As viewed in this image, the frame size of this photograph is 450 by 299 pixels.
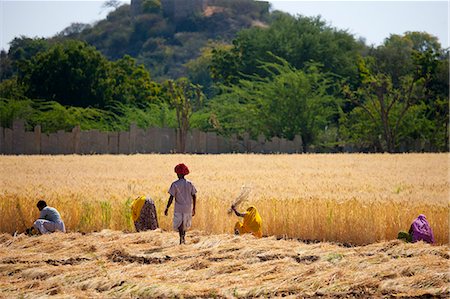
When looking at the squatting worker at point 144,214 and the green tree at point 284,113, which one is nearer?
the squatting worker at point 144,214

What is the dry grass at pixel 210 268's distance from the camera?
1049 centimetres

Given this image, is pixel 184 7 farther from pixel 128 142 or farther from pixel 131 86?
pixel 128 142

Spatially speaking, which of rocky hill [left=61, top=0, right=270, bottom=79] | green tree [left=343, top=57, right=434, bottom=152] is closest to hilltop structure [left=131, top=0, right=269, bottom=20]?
rocky hill [left=61, top=0, right=270, bottom=79]

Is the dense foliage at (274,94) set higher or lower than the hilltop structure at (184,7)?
lower

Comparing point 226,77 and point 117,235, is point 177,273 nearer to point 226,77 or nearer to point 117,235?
point 117,235

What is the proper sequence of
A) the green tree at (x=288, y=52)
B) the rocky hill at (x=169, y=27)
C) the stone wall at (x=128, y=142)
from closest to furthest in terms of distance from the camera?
the stone wall at (x=128, y=142) → the green tree at (x=288, y=52) → the rocky hill at (x=169, y=27)

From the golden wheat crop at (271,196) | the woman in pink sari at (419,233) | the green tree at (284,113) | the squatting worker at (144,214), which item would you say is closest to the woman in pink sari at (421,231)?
the woman in pink sari at (419,233)

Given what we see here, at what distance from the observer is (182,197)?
13758mm

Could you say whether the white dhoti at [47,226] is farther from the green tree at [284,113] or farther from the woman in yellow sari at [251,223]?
the green tree at [284,113]

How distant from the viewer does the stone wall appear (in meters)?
44.0

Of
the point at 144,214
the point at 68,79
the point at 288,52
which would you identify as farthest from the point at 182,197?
the point at 288,52

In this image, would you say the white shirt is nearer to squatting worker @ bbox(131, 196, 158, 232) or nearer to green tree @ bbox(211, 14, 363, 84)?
squatting worker @ bbox(131, 196, 158, 232)

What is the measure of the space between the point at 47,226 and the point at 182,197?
3.07 m

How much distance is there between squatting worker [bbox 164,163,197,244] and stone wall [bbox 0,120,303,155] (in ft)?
101
